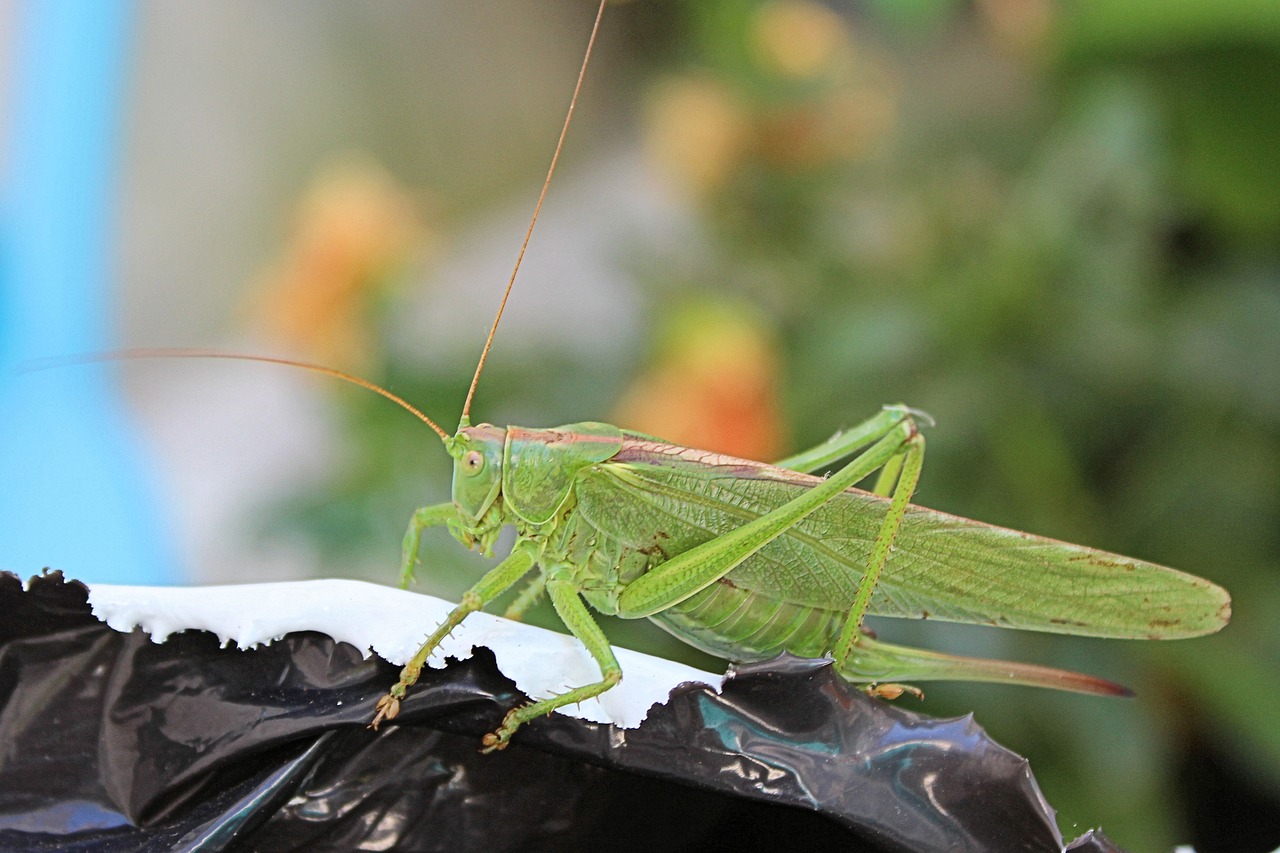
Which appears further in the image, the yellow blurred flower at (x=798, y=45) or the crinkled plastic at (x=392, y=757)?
the yellow blurred flower at (x=798, y=45)

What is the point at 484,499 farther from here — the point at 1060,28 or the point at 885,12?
the point at 885,12

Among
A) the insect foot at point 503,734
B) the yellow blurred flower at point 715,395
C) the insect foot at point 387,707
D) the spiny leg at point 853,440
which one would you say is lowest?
the insect foot at point 503,734

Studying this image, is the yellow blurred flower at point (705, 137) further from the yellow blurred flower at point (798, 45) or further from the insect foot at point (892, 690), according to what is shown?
the insect foot at point (892, 690)

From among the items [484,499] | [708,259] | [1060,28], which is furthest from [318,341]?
[1060,28]

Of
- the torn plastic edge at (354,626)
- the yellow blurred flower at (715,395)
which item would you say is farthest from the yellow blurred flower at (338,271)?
the torn plastic edge at (354,626)

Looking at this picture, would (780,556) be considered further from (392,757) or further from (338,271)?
(338,271)

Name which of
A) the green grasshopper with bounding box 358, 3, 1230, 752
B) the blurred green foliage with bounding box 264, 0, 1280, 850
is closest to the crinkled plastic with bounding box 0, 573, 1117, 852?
the green grasshopper with bounding box 358, 3, 1230, 752

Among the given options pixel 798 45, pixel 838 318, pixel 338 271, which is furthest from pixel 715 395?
pixel 798 45
